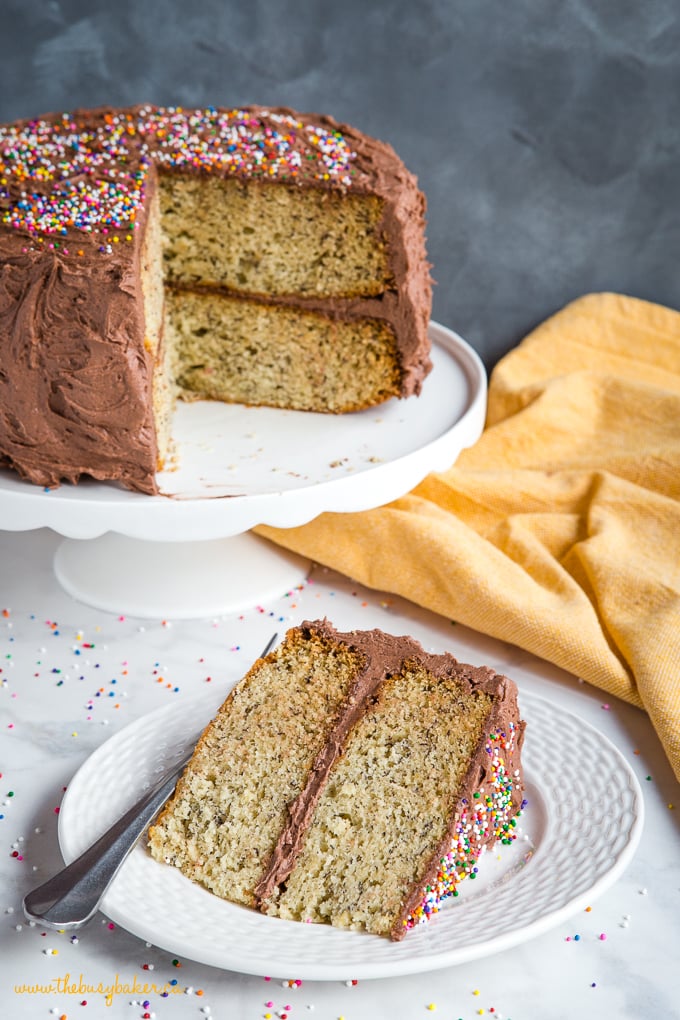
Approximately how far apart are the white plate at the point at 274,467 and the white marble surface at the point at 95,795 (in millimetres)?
383

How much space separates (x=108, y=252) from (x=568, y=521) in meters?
1.59

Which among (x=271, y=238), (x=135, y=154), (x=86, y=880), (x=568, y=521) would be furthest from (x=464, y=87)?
(x=86, y=880)

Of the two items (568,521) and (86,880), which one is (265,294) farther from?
(86,880)

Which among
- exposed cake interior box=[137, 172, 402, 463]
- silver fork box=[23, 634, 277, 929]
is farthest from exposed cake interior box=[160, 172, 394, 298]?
silver fork box=[23, 634, 277, 929]

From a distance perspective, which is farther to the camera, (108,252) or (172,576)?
(172,576)

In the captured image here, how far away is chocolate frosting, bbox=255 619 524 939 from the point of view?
2188mm

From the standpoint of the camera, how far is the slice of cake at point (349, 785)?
218 cm

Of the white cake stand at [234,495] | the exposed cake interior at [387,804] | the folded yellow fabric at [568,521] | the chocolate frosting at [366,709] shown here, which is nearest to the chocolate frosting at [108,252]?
the white cake stand at [234,495]

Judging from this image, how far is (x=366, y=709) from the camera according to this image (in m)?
2.44

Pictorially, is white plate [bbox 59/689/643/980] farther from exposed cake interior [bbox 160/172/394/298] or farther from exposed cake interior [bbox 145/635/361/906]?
exposed cake interior [bbox 160/172/394/298]

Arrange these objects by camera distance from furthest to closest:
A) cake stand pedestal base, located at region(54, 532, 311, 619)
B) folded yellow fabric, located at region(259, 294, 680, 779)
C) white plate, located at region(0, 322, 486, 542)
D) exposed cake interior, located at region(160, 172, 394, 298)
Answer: exposed cake interior, located at region(160, 172, 394, 298) < cake stand pedestal base, located at region(54, 532, 311, 619) < folded yellow fabric, located at region(259, 294, 680, 779) < white plate, located at region(0, 322, 486, 542)

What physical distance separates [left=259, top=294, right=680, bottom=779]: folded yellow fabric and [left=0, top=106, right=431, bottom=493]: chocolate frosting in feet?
1.63

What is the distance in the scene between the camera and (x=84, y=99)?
3.96 metres

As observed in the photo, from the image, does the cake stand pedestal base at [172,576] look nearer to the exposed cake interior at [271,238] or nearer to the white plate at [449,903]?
the white plate at [449,903]
